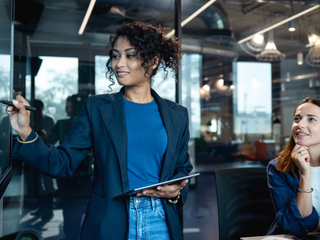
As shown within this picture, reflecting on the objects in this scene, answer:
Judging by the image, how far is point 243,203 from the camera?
1.98m

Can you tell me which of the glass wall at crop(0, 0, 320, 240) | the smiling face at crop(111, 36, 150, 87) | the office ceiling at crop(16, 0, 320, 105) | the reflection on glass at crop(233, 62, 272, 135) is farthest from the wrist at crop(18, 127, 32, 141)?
the reflection on glass at crop(233, 62, 272, 135)

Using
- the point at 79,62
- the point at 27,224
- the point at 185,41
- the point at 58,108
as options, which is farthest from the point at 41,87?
the point at 185,41

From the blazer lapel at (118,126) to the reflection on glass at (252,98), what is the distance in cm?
300

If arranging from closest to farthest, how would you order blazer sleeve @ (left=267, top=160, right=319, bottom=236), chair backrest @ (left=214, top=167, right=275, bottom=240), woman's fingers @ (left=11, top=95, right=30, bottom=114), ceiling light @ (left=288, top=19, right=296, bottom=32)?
woman's fingers @ (left=11, top=95, right=30, bottom=114), blazer sleeve @ (left=267, top=160, right=319, bottom=236), chair backrest @ (left=214, top=167, right=275, bottom=240), ceiling light @ (left=288, top=19, right=296, bottom=32)

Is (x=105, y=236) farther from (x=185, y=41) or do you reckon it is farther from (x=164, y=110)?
(x=185, y=41)

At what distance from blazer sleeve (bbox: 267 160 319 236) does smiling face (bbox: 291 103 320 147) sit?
0.67 feet

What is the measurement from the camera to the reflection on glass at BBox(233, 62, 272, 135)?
4.21 metres

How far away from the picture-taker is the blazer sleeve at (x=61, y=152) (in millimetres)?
1160

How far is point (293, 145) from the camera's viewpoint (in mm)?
1832

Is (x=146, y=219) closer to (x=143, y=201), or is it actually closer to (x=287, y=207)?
(x=143, y=201)

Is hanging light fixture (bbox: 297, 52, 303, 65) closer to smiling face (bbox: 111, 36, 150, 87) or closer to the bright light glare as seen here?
the bright light glare

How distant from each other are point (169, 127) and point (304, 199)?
78 centimetres

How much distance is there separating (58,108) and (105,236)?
2379 millimetres

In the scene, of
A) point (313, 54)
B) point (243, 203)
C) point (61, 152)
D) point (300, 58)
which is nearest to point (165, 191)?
point (61, 152)
